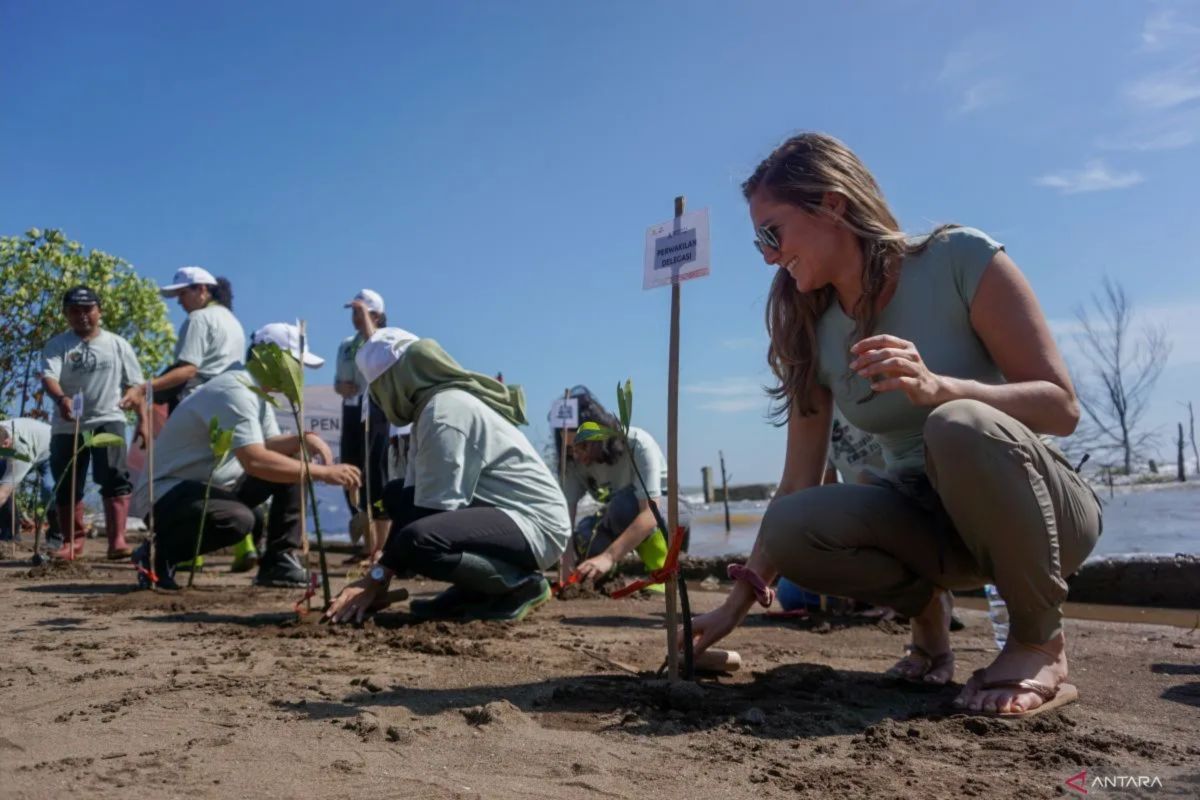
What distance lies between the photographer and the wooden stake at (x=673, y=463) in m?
2.30

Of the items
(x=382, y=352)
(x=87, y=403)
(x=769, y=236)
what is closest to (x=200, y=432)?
(x=382, y=352)

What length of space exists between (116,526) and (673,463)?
503 cm

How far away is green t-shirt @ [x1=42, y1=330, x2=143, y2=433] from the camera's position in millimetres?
5922

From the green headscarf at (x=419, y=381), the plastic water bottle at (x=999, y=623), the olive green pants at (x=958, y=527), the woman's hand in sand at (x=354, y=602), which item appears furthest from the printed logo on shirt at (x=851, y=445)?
the woman's hand in sand at (x=354, y=602)

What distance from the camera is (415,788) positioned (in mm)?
1579

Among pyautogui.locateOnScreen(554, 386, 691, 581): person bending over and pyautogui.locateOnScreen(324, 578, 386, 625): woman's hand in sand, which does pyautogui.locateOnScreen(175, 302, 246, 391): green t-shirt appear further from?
pyautogui.locateOnScreen(324, 578, 386, 625): woman's hand in sand

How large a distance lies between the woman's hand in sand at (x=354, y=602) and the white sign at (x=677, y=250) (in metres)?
1.64

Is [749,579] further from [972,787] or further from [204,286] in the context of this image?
[204,286]

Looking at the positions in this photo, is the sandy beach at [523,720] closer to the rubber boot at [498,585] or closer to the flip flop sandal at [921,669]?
the flip flop sandal at [921,669]

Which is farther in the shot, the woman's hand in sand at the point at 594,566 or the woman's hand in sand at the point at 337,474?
the woman's hand in sand at the point at 337,474

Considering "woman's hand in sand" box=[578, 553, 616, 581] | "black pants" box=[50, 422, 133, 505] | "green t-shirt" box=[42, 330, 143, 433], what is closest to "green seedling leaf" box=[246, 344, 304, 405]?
"woman's hand in sand" box=[578, 553, 616, 581]

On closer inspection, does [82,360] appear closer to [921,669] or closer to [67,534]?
[67,534]

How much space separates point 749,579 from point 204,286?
15.2 ft

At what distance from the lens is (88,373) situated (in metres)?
5.95
